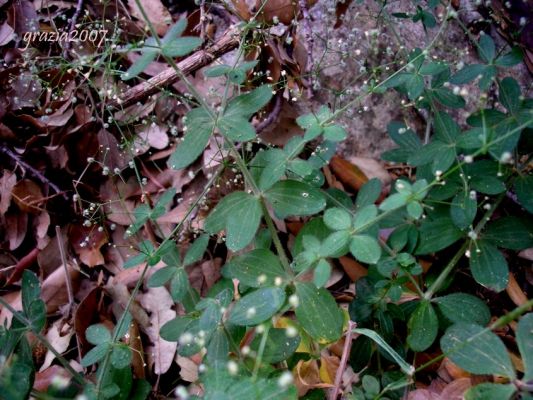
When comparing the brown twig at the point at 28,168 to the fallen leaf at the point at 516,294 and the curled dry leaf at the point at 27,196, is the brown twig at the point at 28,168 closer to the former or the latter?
the curled dry leaf at the point at 27,196

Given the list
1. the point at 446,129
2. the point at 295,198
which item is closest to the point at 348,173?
the point at 446,129

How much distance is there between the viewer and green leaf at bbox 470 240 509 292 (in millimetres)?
1991

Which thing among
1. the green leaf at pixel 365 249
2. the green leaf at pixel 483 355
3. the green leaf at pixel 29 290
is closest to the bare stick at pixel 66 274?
the green leaf at pixel 29 290

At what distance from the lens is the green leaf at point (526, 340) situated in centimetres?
150

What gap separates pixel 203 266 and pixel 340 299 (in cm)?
70

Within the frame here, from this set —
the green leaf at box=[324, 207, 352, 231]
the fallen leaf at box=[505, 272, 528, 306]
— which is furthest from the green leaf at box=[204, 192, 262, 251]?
the fallen leaf at box=[505, 272, 528, 306]

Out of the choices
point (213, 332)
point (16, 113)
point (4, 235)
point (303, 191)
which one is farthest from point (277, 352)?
point (16, 113)

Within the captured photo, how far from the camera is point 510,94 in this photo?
6.98 feet

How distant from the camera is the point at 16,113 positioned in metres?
2.81

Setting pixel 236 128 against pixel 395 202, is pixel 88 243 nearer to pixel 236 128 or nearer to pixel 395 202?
pixel 236 128

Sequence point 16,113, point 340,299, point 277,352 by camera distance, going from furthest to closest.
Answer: point 16,113 < point 340,299 < point 277,352

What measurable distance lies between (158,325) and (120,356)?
559mm

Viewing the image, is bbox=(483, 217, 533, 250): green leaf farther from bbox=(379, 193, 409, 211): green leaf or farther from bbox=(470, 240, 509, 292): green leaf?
bbox=(379, 193, 409, 211): green leaf

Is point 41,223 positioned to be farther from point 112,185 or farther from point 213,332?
point 213,332
